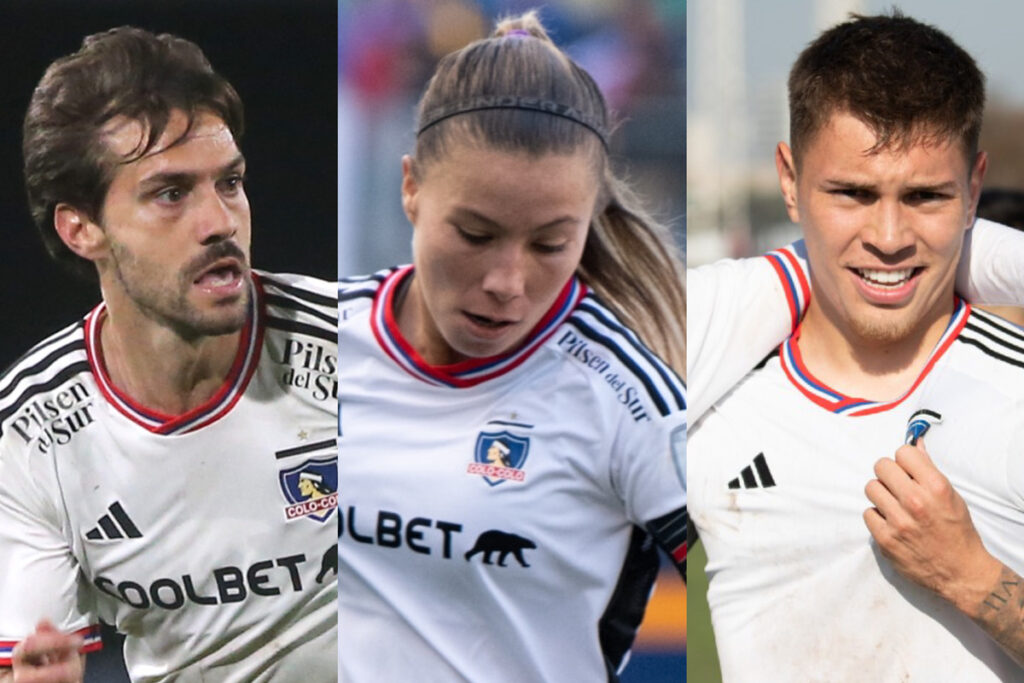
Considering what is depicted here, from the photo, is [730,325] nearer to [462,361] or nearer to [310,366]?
[462,361]

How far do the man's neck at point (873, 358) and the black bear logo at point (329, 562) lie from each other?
1.07 metres

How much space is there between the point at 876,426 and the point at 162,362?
1.49m

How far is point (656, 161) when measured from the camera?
260cm

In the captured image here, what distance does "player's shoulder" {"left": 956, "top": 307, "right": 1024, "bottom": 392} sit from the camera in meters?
2.54

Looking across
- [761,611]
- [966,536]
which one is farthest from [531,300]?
[966,536]

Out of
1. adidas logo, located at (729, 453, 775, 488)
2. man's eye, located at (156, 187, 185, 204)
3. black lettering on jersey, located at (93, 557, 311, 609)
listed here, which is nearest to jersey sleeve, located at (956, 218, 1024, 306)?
adidas logo, located at (729, 453, 775, 488)

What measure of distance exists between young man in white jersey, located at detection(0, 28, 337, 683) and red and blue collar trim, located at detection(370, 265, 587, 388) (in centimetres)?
11

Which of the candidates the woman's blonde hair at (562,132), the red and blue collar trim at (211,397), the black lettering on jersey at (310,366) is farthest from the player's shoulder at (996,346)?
the red and blue collar trim at (211,397)

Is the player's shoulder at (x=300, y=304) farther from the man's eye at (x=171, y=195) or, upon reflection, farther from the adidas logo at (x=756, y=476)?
the adidas logo at (x=756, y=476)

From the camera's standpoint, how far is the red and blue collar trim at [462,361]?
8.62 ft

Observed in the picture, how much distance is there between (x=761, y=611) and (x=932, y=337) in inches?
26.3

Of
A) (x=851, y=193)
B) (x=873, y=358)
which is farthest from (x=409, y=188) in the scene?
(x=873, y=358)

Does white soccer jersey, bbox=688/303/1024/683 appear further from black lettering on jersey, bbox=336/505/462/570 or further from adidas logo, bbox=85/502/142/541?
adidas logo, bbox=85/502/142/541

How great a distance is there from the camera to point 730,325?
2631mm
